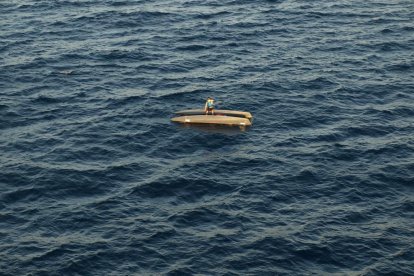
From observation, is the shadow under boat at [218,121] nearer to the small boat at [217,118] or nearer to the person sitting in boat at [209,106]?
the small boat at [217,118]

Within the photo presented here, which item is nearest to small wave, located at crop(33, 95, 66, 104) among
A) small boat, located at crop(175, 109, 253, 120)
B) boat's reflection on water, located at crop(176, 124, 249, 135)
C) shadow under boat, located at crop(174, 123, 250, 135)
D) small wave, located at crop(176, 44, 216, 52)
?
small boat, located at crop(175, 109, 253, 120)

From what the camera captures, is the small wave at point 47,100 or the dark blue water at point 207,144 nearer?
the dark blue water at point 207,144

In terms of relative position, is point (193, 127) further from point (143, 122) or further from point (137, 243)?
point (137, 243)

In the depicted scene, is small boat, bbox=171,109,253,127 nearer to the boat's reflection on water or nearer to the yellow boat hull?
the yellow boat hull

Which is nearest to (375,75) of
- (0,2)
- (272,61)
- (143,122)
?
(272,61)

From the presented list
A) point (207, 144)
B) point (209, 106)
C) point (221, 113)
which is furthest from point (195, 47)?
point (207, 144)

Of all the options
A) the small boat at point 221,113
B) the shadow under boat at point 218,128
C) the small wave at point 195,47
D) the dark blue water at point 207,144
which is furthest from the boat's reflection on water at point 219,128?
the small wave at point 195,47
